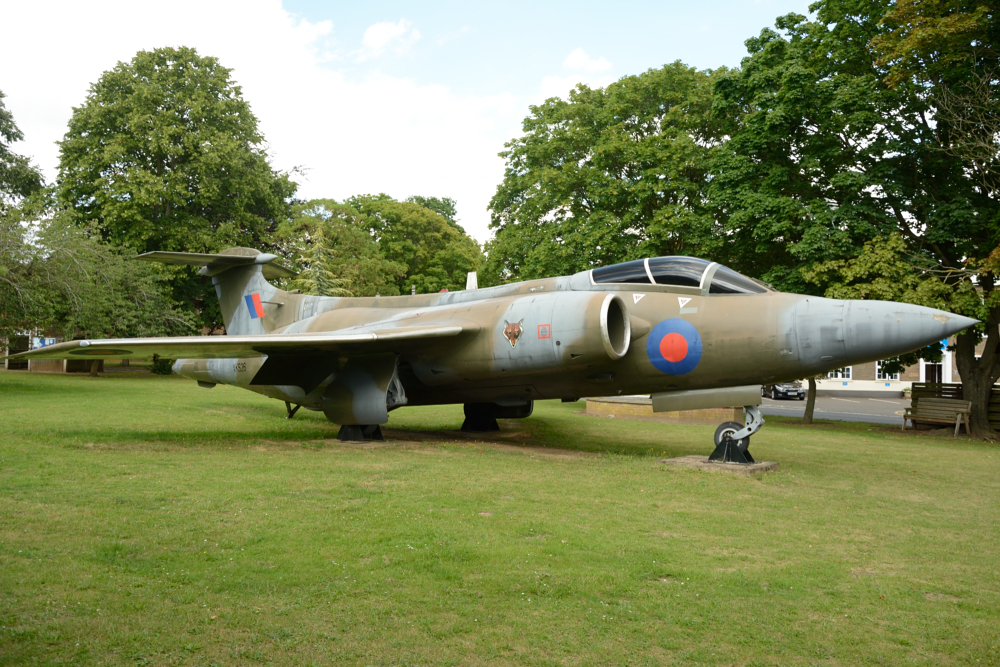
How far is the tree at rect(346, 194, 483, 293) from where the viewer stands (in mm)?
47469

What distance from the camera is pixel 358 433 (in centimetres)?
1173

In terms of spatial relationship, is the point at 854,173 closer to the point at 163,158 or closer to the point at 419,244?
the point at 163,158

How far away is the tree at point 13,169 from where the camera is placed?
30.9 m

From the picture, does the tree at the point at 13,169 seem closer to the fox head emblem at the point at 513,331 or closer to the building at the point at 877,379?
the fox head emblem at the point at 513,331

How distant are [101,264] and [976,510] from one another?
2638 cm

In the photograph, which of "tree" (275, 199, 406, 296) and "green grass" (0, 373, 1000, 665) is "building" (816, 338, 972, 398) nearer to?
"tree" (275, 199, 406, 296)

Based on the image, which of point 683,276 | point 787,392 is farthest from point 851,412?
point 683,276

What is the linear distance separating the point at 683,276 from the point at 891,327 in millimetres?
2849

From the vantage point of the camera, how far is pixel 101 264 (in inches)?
949

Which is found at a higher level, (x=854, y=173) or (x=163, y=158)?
(x=163, y=158)

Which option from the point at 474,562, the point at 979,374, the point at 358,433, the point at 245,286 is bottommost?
the point at 474,562

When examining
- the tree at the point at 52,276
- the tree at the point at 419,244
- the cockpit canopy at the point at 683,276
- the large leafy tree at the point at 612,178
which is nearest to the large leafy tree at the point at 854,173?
the large leafy tree at the point at 612,178

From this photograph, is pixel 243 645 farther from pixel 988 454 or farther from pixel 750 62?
pixel 750 62

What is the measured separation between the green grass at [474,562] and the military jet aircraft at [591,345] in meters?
1.41
